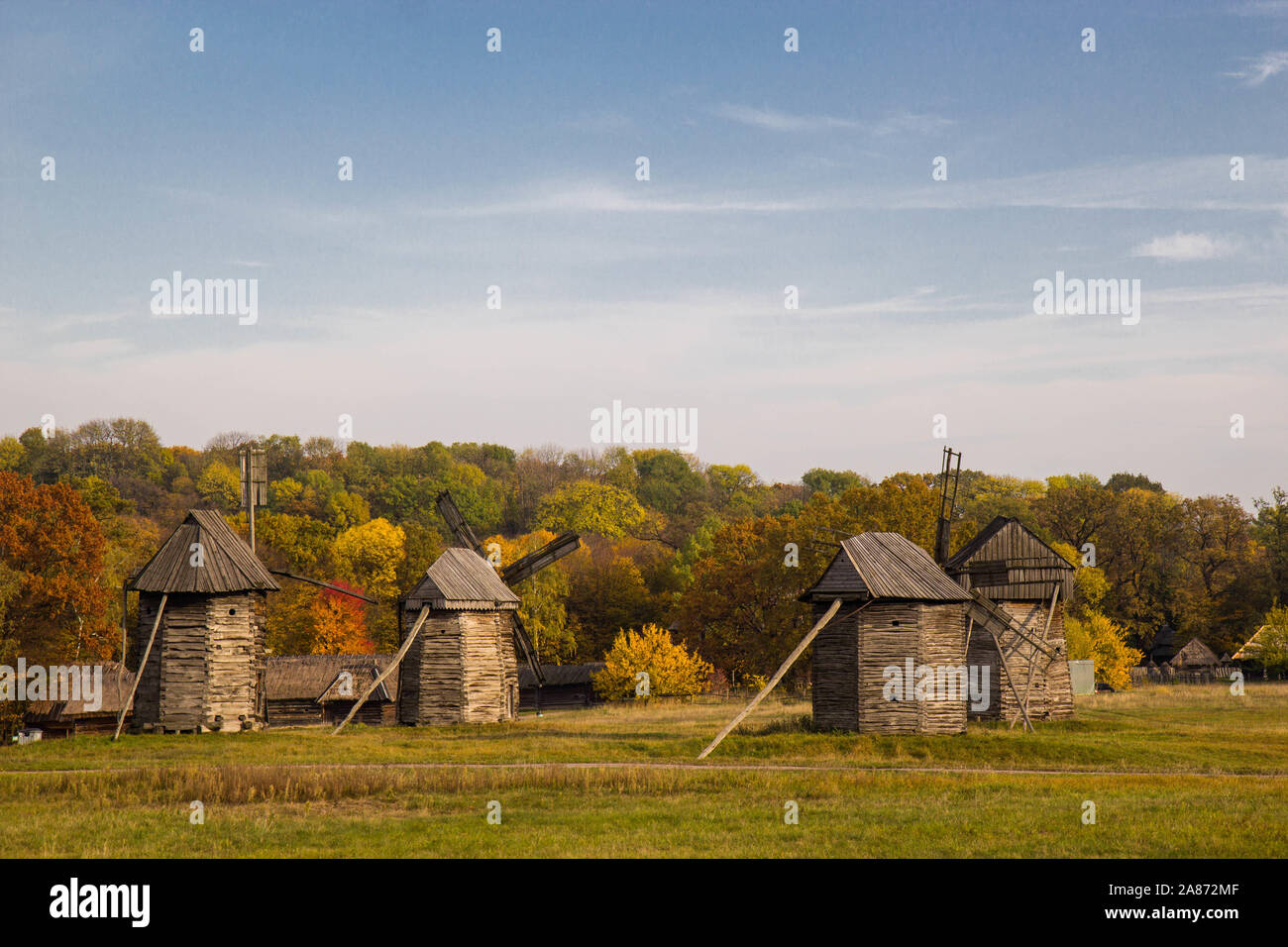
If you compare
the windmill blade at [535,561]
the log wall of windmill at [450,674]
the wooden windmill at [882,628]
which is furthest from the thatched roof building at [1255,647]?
the log wall of windmill at [450,674]

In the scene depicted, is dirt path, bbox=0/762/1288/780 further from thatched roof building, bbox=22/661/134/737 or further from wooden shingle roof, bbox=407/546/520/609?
thatched roof building, bbox=22/661/134/737

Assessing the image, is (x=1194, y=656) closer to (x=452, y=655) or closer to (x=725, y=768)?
(x=452, y=655)

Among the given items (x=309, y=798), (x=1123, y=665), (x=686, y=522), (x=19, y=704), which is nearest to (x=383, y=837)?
(x=309, y=798)

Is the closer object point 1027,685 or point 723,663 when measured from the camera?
point 1027,685

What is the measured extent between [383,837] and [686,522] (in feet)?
346

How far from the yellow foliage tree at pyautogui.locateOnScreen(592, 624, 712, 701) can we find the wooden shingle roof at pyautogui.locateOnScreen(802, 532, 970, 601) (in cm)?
2556

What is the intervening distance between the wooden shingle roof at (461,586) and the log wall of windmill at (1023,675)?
67.1ft

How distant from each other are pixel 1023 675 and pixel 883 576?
12553 millimetres

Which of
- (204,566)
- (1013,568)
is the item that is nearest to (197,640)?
(204,566)

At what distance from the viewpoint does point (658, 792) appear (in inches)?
1148

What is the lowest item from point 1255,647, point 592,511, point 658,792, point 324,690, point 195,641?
point 1255,647

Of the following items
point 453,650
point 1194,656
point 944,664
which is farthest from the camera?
point 1194,656

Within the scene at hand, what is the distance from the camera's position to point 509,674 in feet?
176

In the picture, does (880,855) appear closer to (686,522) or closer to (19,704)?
Result: (19,704)
